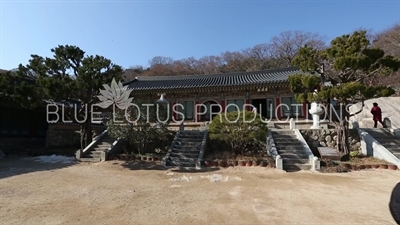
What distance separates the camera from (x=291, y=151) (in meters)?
9.44

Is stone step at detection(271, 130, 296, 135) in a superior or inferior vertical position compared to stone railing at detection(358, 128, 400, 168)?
superior

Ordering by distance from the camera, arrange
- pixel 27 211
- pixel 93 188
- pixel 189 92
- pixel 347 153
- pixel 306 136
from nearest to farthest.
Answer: pixel 27 211 < pixel 93 188 < pixel 347 153 < pixel 306 136 < pixel 189 92

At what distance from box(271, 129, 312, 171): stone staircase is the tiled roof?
4060 millimetres

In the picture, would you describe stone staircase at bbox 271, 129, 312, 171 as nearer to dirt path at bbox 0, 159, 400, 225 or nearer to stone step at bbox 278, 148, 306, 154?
stone step at bbox 278, 148, 306, 154

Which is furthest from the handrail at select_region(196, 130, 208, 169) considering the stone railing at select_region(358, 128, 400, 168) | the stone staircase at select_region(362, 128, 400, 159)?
the stone staircase at select_region(362, 128, 400, 159)

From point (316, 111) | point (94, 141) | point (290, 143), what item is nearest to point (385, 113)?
point (316, 111)

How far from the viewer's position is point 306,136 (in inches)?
429

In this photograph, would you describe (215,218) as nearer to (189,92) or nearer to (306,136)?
(306,136)

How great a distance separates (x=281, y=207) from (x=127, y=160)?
6.96 meters

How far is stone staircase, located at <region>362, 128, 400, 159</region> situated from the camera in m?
9.17

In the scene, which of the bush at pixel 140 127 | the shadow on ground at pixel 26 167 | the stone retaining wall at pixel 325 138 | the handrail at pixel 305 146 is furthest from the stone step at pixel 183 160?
the stone retaining wall at pixel 325 138

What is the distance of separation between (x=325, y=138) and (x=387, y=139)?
2463 millimetres

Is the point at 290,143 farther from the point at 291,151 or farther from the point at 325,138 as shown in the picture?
the point at 325,138

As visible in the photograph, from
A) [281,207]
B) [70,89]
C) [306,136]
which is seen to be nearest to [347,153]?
[306,136]
